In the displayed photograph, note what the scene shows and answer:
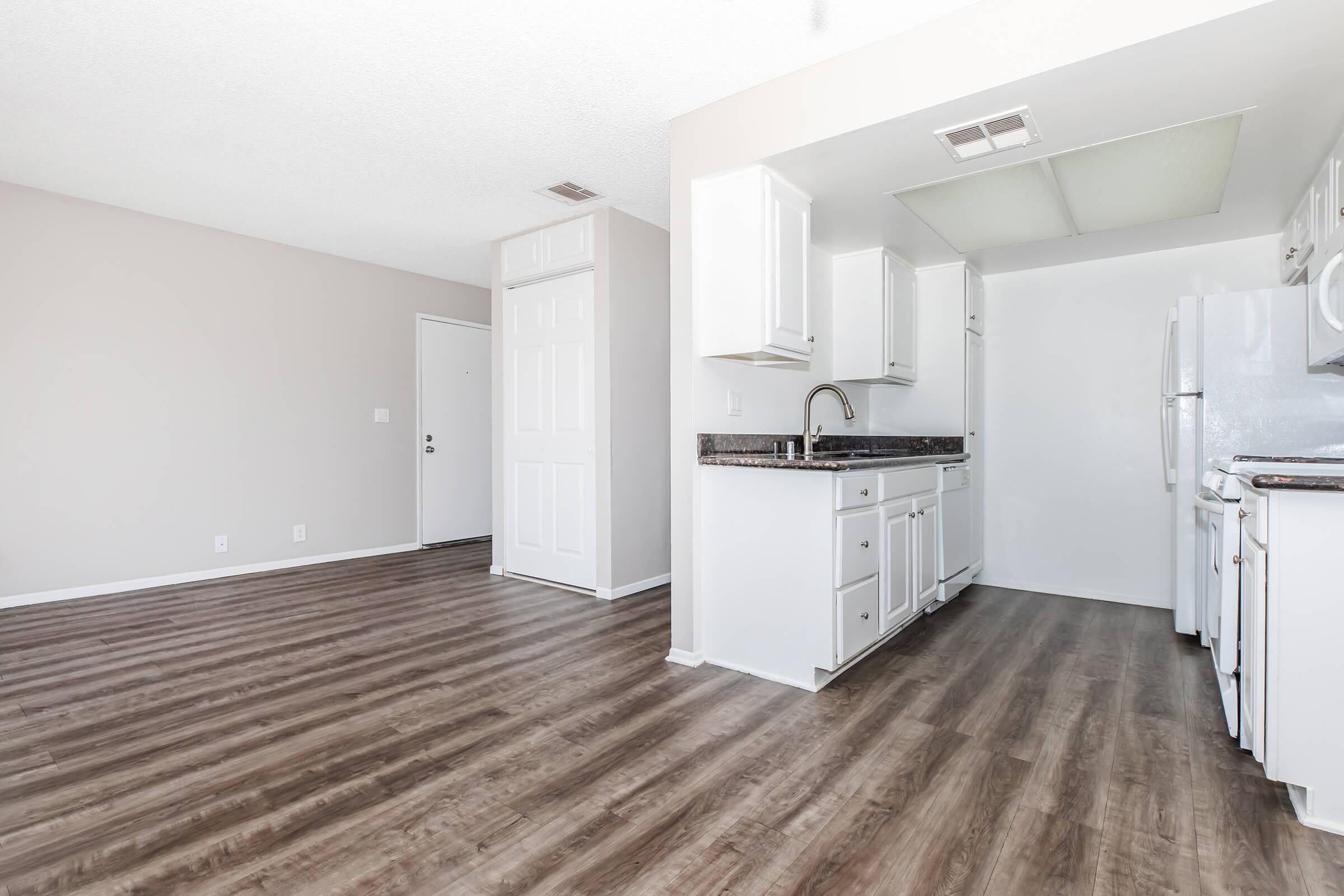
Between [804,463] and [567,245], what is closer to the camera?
[804,463]

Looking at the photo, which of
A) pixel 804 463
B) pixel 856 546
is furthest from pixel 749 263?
pixel 856 546

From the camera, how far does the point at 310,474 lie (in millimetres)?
4934

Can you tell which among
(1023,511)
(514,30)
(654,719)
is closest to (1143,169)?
(1023,511)

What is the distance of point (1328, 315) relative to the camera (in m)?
2.29

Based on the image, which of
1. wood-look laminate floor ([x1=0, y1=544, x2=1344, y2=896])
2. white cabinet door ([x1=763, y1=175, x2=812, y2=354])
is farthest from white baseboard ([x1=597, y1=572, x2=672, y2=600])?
white cabinet door ([x1=763, y1=175, x2=812, y2=354])

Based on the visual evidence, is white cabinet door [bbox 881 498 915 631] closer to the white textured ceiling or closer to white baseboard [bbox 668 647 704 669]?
white baseboard [bbox 668 647 704 669]

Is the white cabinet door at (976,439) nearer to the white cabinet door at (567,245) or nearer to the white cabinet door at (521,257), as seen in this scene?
the white cabinet door at (567,245)

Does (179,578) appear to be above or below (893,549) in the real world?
below

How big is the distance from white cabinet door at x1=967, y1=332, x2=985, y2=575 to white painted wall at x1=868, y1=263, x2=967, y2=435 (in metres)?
0.06

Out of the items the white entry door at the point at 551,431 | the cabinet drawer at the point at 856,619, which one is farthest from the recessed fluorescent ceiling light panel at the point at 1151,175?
the white entry door at the point at 551,431

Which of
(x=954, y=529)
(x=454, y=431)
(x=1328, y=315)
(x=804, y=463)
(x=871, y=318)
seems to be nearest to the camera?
(x=1328, y=315)

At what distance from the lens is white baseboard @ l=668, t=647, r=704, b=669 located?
281cm

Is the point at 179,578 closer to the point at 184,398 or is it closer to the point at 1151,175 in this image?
the point at 184,398

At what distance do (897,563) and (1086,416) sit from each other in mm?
1945
